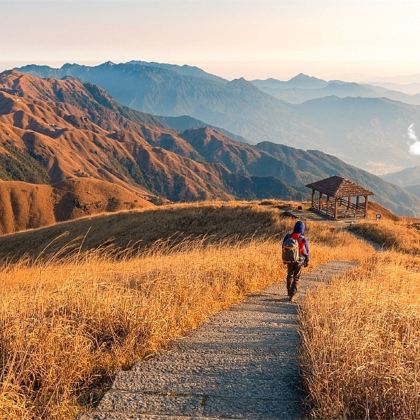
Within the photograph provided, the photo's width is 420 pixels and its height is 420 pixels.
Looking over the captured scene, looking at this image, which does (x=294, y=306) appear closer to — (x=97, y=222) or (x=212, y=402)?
(x=212, y=402)

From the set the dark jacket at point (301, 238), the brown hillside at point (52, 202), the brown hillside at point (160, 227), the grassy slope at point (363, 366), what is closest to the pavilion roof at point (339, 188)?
the brown hillside at point (160, 227)

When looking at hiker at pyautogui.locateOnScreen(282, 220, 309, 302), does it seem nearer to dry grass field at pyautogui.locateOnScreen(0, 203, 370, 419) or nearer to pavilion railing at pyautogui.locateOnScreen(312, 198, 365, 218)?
dry grass field at pyautogui.locateOnScreen(0, 203, 370, 419)

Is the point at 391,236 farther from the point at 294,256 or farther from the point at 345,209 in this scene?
the point at 294,256

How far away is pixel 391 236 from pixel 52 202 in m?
137

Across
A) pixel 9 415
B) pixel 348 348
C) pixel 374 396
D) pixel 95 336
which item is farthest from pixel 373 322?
pixel 9 415

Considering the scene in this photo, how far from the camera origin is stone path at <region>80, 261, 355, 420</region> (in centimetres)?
413

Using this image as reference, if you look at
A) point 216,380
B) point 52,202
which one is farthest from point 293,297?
point 52,202

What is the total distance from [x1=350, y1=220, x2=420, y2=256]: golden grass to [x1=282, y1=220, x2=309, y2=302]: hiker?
2205 centimetres

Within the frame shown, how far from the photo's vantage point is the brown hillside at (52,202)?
145 m

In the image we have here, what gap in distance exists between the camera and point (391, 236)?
113 ft

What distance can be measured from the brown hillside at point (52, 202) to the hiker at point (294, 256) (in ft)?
472

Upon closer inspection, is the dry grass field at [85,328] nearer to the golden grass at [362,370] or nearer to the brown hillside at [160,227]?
the golden grass at [362,370]

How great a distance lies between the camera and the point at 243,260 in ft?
37.1

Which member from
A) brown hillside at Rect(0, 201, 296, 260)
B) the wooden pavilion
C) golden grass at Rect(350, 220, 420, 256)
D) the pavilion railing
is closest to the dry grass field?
golden grass at Rect(350, 220, 420, 256)
